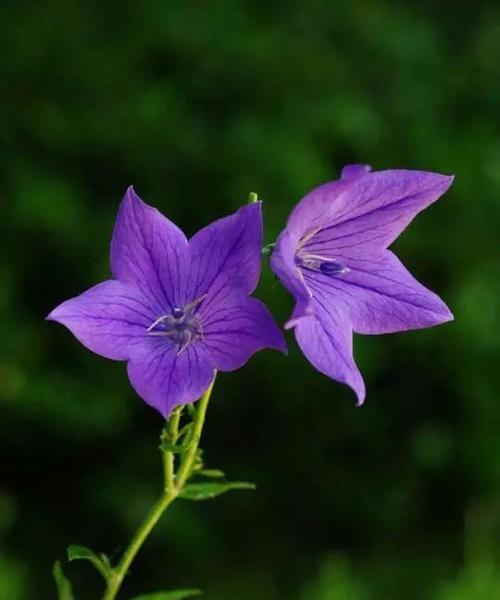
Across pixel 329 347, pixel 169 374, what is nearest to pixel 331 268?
pixel 329 347

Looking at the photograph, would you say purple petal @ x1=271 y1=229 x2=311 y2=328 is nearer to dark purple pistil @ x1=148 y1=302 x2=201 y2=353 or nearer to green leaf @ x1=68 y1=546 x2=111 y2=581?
dark purple pistil @ x1=148 y1=302 x2=201 y2=353

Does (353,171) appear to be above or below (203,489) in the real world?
above

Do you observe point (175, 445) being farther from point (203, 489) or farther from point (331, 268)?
point (331, 268)

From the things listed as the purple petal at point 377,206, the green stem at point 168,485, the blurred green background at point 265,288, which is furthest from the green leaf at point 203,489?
the blurred green background at point 265,288

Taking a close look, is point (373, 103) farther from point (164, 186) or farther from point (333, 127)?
point (164, 186)

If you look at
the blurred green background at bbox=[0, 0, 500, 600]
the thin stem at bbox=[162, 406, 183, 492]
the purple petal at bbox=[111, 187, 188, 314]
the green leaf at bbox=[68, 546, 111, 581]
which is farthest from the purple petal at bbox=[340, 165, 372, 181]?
the blurred green background at bbox=[0, 0, 500, 600]

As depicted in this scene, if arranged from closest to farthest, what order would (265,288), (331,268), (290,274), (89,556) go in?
(290,274) → (89,556) → (331,268) → (265,288)

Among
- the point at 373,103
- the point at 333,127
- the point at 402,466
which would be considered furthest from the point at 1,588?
the point at 373,103
